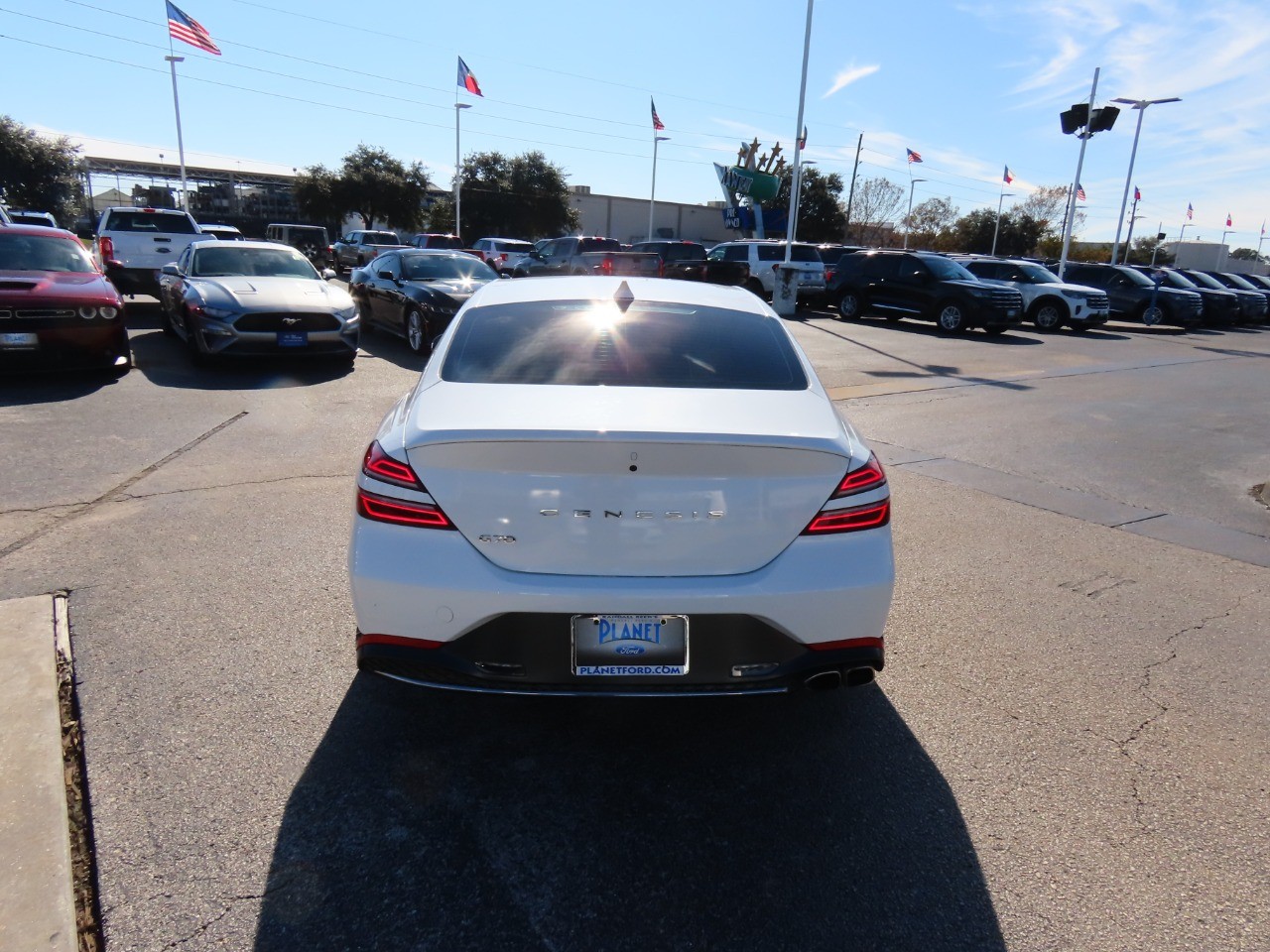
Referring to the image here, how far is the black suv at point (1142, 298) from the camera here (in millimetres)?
24641

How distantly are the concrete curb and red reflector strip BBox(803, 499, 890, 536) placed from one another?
2309mm

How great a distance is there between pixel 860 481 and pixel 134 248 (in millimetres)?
16347

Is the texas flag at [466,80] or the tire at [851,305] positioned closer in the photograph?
the tire at [851,305]

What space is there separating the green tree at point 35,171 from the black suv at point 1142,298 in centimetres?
4553

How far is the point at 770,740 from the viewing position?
3.20 metres

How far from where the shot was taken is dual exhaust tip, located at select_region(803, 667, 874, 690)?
2775mm

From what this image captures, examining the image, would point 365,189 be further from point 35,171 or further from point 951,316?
point 951,316

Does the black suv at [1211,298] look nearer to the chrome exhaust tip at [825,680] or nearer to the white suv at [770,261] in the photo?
the white suv at [770,261]

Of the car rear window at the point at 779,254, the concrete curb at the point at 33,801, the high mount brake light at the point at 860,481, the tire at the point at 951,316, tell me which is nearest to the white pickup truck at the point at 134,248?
the concrete curb at the point at 33,801

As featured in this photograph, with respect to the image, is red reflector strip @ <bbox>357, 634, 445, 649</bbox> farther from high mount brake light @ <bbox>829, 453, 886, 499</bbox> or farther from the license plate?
high mount brake light @ <bbox>829, 453, 886, 499</bbox>

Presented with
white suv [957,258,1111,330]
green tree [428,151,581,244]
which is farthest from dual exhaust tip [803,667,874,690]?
green tree [428,151,581,244]

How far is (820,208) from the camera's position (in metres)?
66.8

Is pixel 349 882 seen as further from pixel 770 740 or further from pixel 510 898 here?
Answer: pixel 770 740

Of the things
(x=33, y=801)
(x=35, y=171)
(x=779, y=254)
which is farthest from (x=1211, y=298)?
(x=35, y=171)
